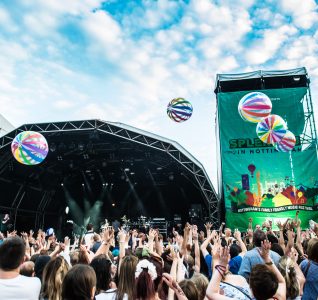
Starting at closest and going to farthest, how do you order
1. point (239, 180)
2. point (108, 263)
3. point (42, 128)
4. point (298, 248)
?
point (108, 263), point (298, 248), point (42, 128), point (239, 180)

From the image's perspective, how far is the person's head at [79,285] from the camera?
189 centimetres

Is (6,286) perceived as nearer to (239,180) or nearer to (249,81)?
(239,180)

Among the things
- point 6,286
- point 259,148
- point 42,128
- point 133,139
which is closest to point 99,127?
point 133,139

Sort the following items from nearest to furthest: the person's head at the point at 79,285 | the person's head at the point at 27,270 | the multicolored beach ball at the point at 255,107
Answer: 1. the person's head at the point at 79,285
2. the person's head at the point at 27,270
3. the multicolored beach ball at the point at 255,107

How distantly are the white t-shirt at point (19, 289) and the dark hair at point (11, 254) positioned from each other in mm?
91

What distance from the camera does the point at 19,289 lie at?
6.88 ft

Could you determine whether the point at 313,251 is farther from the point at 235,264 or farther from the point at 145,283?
the point at 145,283

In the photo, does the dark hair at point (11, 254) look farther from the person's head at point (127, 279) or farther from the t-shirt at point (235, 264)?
the t-shirt at point (235, 264)

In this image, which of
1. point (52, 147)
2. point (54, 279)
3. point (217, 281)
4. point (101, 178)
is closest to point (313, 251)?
point (217, 281)

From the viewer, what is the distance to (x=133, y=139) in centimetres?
1322

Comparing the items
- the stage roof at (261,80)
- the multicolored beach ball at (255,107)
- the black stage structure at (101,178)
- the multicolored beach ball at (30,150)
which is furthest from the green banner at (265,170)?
the multicolored beach ball at (30,150)

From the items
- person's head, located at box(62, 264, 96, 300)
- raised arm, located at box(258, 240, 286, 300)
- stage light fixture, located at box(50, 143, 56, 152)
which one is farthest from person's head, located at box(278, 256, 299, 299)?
stage light fixture, located at box(50, 143, 56, 152)

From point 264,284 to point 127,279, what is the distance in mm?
965

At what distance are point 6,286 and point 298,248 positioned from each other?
3582 mm
